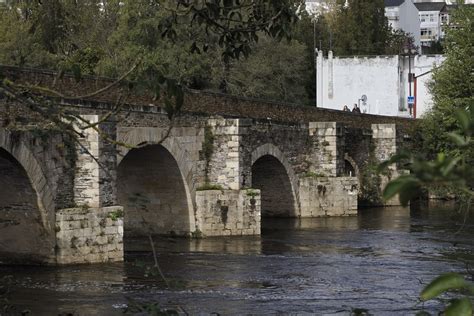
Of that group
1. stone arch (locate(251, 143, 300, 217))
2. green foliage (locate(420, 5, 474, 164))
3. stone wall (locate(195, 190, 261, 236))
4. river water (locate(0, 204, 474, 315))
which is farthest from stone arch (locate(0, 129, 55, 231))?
green foliage (locate(420, 5, 474, 164))

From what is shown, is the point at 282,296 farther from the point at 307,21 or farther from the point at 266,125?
the point at 307,21

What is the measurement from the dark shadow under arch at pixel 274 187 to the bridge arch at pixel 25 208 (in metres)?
12.0

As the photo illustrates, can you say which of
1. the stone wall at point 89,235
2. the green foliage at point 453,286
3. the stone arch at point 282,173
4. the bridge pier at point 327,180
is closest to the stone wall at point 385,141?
the bridge pier at point 327,180

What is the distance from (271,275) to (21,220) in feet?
13.8

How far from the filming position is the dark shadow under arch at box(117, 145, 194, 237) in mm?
23453

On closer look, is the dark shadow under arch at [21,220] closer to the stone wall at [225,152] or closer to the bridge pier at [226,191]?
the bridge pier at [226,191]

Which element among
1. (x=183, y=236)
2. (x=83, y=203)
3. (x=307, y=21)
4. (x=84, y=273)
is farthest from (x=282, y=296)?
(x=307, y=21)

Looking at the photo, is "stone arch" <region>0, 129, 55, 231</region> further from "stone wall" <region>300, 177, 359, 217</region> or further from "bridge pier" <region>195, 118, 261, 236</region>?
"stone wall" <region>300, 177, 359, 217</region>

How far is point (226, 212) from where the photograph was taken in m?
23.7

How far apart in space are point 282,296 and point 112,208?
4539 mm

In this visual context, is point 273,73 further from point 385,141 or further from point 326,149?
point 326,149

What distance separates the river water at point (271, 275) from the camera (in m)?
13.8

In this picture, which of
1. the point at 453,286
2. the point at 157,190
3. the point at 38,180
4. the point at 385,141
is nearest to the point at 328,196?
the point at 385,141

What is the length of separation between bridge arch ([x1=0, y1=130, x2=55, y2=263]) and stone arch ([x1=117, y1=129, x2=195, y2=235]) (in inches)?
208
